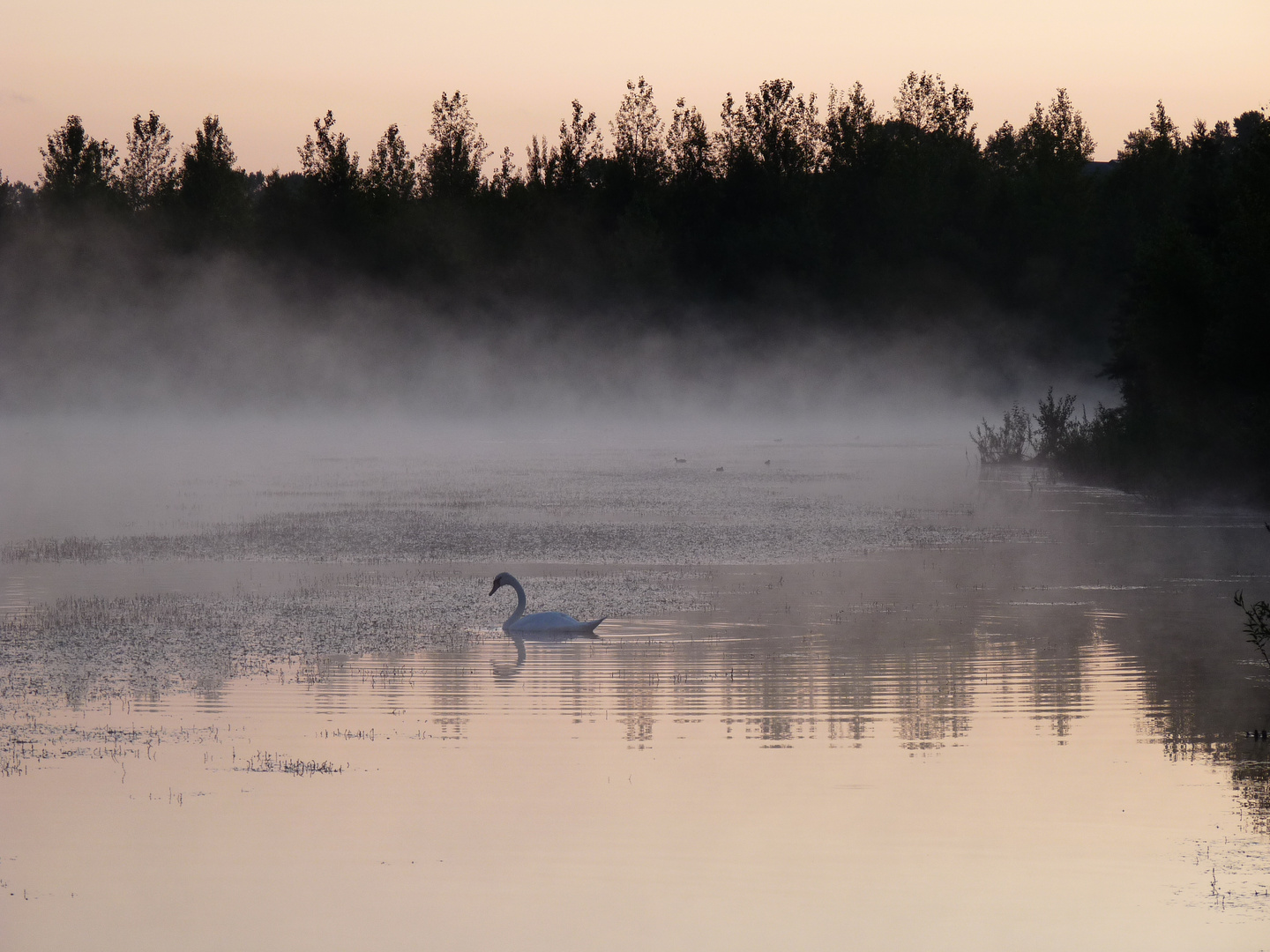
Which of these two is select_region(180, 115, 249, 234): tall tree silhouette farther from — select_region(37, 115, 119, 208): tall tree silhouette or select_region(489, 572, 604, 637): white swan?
select_region(489, 572, 604, 637): white swan

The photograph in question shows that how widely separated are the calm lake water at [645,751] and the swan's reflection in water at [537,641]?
190 mm

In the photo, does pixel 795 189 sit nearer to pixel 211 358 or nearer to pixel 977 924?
pixel 211 358

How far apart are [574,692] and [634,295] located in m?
68.3

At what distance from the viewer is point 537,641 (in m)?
14.5

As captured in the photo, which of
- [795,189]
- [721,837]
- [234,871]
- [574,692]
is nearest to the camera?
[234,871]

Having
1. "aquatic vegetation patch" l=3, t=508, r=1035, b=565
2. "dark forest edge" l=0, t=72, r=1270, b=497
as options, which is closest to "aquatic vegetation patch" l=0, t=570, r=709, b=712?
"aquatic vegetation patch" l=3, t=508, r=1035, b=565

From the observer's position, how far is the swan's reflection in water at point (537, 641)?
13461mm

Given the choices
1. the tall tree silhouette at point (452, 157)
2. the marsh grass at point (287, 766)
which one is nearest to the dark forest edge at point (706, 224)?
the tall tree silhouette at point (452, 157)

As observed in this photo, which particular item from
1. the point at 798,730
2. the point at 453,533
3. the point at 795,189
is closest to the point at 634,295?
the point at 795,189

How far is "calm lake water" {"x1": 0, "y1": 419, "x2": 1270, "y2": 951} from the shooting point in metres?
7.27

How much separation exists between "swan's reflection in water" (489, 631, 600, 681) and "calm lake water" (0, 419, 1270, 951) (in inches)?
7.5

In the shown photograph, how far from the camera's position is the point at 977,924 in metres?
7.04

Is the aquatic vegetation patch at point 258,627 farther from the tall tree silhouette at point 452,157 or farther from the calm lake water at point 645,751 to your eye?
the tall tree silhouette at point 452,157

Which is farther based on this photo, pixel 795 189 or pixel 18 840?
pixel 795 189
